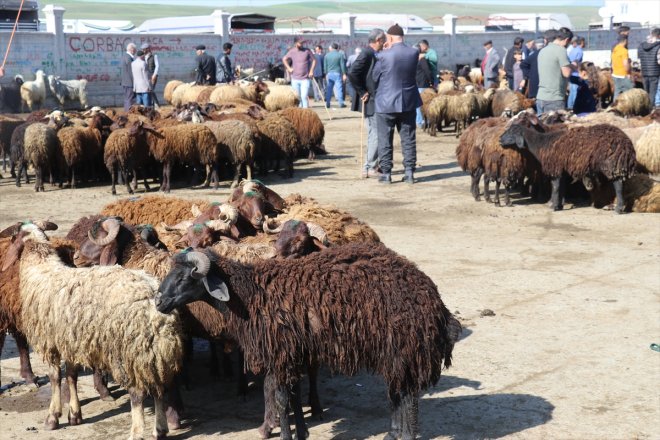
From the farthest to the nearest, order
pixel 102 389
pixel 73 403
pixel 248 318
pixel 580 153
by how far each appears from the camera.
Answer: pixel 580 153 < pixel 102 389 < pixel 73 403 < pixel 248 318

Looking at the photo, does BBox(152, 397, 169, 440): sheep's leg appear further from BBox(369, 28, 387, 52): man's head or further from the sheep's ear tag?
BBox(369, 28, 387, 52): man's head

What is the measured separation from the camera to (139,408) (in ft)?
18.4

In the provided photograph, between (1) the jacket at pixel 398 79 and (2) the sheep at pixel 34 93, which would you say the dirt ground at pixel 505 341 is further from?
(2) the sheep at pixel 34 93

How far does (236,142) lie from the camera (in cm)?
1477

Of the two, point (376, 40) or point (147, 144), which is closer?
point (147, 144)

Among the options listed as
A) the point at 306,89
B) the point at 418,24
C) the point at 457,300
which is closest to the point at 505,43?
the point at 418,24

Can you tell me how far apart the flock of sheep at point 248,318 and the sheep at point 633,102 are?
1660 cm

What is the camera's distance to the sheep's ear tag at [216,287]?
5262 millimetres

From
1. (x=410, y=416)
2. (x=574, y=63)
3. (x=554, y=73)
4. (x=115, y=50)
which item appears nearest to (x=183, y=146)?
(x=554, y=73)

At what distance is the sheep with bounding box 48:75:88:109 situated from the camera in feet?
98.0

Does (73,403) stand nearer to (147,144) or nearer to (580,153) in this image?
(580,153)

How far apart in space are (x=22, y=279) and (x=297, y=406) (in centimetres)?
206

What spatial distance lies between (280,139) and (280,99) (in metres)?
7.12

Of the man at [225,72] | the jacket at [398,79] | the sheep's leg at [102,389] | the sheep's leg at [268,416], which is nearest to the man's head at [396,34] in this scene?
the jacket at [398,79]
